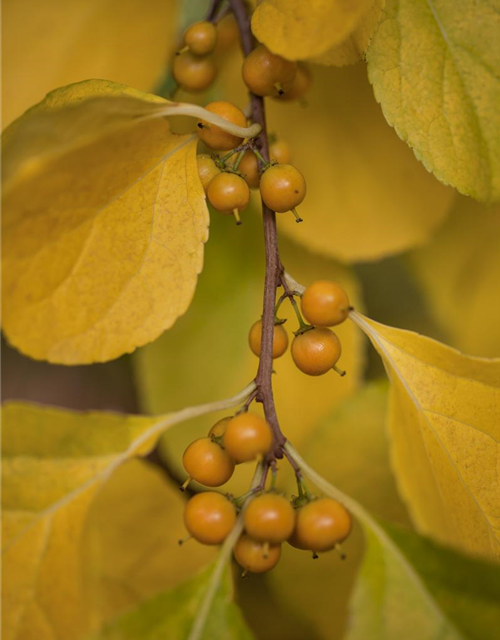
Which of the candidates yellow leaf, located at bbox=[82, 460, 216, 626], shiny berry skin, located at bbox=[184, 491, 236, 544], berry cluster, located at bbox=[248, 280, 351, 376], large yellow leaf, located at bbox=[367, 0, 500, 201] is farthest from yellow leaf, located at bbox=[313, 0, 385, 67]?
yellow leaf, located at bbox=[82, 460, 216, 626]

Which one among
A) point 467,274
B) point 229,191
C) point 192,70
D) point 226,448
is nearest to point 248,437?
point 226,448

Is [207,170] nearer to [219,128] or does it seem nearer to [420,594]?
[219,128]

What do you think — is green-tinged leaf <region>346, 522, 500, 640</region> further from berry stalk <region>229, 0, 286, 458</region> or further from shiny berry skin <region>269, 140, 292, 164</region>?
shiny berry skin <region>269, 140, 292, 164</region>

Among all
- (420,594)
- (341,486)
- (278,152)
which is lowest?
(341,486)

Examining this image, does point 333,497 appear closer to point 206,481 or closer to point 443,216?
point 206,481

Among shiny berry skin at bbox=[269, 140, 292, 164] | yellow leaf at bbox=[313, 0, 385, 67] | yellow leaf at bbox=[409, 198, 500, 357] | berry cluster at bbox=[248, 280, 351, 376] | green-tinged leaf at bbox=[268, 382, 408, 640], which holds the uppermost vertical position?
yellow leaf at bbox=[313, 0, 385, 67]

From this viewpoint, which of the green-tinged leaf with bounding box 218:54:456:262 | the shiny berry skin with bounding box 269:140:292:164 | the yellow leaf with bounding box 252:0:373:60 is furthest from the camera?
the green-tinged leaf with bounding box 218:54:456:262
